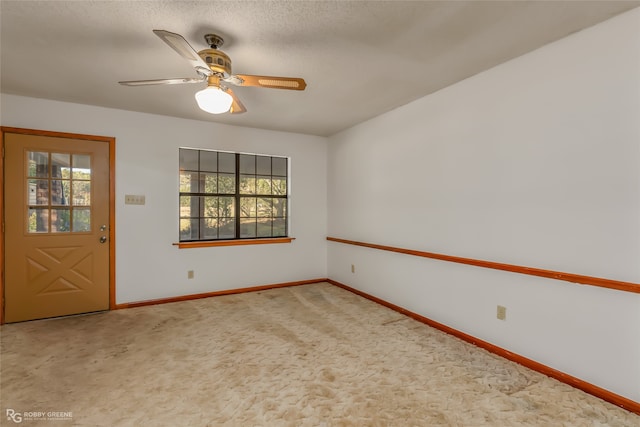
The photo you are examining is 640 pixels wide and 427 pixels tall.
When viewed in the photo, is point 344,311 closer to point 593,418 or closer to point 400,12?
point 593,418

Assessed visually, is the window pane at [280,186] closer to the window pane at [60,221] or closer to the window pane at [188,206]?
the window pane at [188,206]

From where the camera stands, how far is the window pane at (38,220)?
3334 mm

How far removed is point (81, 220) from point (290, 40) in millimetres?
3253

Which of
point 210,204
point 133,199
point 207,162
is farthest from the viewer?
point 207,162

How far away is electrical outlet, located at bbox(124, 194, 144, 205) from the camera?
3752 millimetres

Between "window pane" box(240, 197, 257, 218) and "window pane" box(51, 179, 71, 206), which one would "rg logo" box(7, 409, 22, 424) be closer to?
"window pane" box(51, 179, 71, 206)

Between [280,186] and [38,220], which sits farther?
[280,186]

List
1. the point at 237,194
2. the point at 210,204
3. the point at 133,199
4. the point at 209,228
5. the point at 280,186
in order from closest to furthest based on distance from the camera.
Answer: the point at 133,199
the point at 237,194
the point at 280,186
the point at 210,204
the point at 209,228

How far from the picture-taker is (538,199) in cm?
231

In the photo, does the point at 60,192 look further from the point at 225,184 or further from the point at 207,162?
the point at 207,162

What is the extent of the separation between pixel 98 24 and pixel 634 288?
3.79 meters

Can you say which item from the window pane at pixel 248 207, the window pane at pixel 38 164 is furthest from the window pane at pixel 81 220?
the window pane at pixel 248 207

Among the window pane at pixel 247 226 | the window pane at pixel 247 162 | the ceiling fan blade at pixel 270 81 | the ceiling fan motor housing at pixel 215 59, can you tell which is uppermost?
the ceiling fan motor housing at pixel 215 59

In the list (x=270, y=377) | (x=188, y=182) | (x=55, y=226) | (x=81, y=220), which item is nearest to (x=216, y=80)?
(x=270, y=377)
